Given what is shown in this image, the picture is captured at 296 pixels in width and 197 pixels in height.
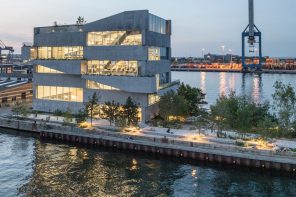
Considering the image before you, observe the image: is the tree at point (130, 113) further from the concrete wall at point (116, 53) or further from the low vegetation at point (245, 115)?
the concrete wall at point (116, 53)

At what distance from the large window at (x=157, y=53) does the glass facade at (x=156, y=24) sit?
3.89 m

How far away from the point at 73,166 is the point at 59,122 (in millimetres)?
24167

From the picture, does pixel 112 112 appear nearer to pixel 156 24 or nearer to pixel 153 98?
pixel 153 98

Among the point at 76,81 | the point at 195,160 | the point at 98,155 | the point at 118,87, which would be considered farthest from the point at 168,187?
the point at 76,81

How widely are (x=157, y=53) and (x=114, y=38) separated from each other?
1037 cm

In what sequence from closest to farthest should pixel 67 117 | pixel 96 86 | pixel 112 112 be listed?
pixel 112 112 < pixel 67 117 < pixel 96 86

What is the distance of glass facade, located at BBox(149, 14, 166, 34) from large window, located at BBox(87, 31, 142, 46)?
4409 millimetres

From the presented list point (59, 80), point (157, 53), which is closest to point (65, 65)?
point (59, 80)

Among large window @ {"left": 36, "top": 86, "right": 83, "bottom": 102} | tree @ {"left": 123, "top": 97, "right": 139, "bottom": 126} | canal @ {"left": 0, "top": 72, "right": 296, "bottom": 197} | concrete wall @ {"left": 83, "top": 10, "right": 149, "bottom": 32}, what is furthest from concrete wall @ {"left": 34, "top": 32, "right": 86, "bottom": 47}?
canal @ {"left": 0, "top": 72, "right": 296, "bottom": 197}

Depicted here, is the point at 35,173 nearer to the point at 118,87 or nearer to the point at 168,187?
the point at 168,187

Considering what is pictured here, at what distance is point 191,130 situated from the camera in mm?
69875

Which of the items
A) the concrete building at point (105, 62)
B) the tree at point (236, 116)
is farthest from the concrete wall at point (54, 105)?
the tree at point (236, 116)

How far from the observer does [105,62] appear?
259ft

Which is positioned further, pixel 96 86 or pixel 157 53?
pixel 157 53
